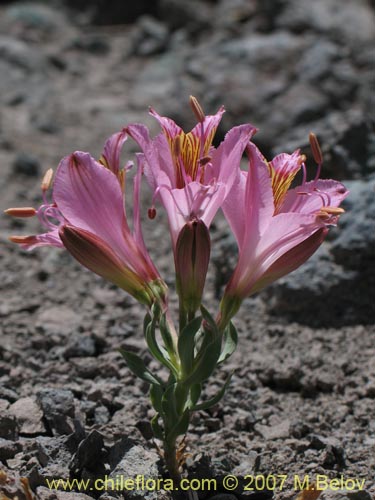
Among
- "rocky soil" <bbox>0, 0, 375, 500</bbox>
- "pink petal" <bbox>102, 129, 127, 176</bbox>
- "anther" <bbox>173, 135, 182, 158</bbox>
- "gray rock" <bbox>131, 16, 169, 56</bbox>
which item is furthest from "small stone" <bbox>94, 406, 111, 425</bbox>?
"gray rock" <bbox>131, 16, 169, 56</bbox>

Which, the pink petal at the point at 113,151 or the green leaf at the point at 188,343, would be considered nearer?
the green leaf at the point at 188,343

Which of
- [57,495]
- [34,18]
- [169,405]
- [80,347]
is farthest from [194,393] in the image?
[34,18]

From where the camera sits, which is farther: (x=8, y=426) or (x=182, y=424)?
(x=8, y=426)

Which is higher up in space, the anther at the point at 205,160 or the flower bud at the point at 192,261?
the anther at the point at 205,160

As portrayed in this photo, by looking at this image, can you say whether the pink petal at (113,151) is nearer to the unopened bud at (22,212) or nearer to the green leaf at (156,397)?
the unopened bud at (22,212)

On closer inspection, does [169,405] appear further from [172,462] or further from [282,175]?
[282,175]

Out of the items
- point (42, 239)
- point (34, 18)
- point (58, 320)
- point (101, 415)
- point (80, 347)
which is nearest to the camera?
point (42, 239)

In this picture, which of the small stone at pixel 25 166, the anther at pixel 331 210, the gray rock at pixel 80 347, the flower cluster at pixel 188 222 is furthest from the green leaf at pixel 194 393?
the small stone at pixel 25 166
